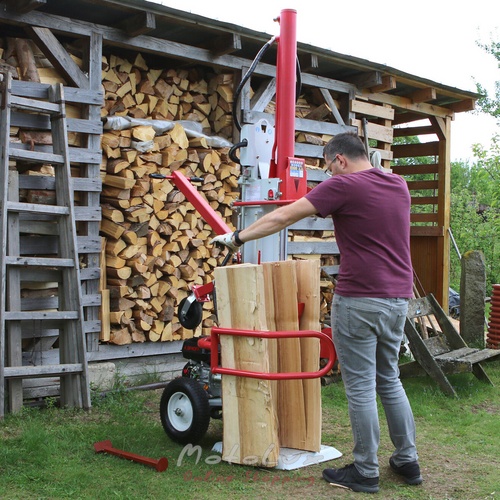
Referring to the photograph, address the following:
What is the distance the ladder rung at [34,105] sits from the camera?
5.74m

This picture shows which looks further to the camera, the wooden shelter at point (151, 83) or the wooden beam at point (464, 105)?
the wooden beam at point (464, 105)

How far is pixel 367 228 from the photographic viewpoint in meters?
4.11

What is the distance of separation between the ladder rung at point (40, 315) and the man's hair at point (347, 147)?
8.71 feet

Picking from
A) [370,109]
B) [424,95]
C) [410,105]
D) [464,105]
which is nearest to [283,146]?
[370,109]

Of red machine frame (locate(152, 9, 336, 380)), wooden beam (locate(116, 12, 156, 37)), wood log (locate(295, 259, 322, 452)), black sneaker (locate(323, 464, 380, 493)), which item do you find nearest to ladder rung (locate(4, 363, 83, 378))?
red machine frame (locate(152, 9, 336, 380))

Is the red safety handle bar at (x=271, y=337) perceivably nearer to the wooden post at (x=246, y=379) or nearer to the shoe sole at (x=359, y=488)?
the wooden post at (x=246, y=379)

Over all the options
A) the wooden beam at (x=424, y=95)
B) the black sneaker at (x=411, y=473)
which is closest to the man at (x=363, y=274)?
the black sneaker at (x=411, y=473)

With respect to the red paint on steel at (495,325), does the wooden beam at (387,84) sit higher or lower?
higher

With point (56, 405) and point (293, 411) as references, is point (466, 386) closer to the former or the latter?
point (293, 411)

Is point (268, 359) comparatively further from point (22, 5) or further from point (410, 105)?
point (410, 105)

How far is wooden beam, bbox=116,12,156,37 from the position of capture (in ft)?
20.3

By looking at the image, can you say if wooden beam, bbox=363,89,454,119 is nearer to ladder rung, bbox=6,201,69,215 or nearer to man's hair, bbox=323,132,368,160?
ladder rung, bbox=6,201,69,215

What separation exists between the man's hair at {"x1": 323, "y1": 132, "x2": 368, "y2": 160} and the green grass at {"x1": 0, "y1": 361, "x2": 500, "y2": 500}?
1919 mm

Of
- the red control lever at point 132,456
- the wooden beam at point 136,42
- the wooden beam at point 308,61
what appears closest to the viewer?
the red control lever at point 132,456
